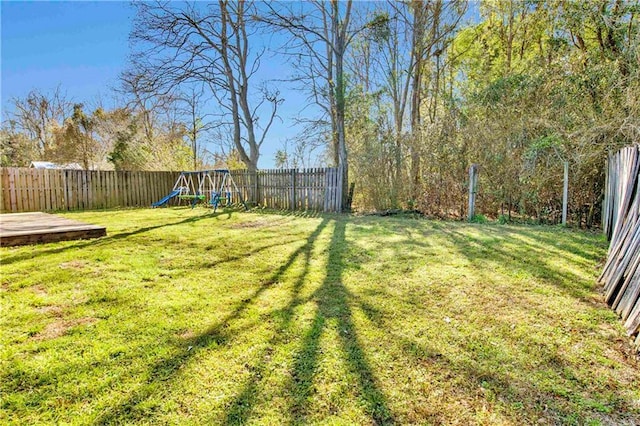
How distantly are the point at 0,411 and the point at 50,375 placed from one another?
223 millimetres

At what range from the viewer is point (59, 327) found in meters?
1.93

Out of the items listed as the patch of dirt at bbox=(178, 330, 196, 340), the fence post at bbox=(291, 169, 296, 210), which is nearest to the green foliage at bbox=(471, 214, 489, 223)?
the fence post at bbox=(291, 169, 296, 210)

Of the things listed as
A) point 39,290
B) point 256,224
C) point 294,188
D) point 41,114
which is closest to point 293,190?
point 294,188

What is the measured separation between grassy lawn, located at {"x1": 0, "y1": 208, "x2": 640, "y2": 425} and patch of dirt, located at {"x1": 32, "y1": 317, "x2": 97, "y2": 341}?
12mm

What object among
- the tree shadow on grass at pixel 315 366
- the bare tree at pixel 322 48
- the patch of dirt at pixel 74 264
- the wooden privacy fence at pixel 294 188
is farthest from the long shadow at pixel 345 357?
the bare tree at pixel 322 48

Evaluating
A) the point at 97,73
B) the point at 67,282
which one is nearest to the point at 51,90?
the point at 97,73

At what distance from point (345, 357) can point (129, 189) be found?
1098cm

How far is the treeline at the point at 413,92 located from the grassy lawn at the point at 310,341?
10.3 ft

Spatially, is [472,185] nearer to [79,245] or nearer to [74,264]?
[74,264]

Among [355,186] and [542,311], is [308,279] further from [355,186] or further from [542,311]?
[355,186]

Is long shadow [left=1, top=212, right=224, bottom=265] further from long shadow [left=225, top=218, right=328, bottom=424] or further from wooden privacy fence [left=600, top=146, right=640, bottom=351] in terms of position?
wooden privacy fence [left=600, top=146, right=640, bottom=351]

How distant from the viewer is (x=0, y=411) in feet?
4.17

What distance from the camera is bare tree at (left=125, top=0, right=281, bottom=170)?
8.53 metres

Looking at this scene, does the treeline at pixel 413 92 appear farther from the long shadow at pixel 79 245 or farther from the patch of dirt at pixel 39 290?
the patch of dirt at pixel 39 290
